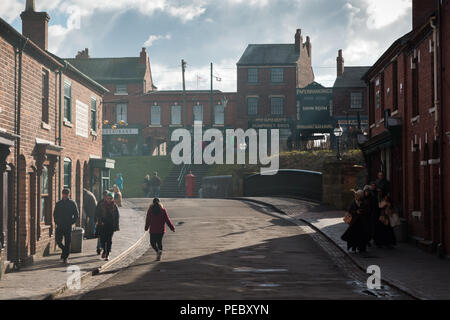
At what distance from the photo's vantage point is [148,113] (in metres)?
62.3

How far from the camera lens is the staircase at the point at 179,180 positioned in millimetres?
45469

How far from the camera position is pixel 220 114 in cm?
6147

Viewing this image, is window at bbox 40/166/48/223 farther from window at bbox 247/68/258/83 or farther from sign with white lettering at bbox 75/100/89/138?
window at bbox 247/68/258/83

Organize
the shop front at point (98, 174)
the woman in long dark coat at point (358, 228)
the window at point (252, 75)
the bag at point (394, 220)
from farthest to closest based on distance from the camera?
the window at point (252, 75), the shop front at point (98, 174), the bag at point (394, 220), the woman in long dark coat at point (358, 228)

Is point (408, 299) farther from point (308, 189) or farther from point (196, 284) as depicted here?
point (308, 189)

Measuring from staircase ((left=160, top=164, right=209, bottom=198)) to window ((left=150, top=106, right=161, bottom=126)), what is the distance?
1245cm

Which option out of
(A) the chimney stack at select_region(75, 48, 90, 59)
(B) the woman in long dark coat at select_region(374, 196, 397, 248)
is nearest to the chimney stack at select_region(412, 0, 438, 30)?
(B) the woman in long dark coat at select_region(374, 196, 397, 248)

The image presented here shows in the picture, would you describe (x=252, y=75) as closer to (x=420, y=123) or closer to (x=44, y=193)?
(x=420, y=123)


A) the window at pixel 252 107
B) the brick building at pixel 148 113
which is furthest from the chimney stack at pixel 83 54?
the window at pixel 252 107

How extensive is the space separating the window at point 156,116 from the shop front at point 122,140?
1.51 m

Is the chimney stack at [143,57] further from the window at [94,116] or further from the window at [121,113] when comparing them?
the window at [94,116]

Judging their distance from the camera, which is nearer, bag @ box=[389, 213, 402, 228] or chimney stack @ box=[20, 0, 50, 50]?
bag @ box=[389, 213, 402, 228]

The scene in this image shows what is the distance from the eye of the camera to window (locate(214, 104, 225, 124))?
201 feet
